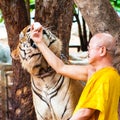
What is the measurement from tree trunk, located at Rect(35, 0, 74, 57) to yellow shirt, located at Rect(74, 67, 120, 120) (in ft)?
5.82

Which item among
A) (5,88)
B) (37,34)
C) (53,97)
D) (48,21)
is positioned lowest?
(5,88)

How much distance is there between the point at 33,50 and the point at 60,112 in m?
0.50

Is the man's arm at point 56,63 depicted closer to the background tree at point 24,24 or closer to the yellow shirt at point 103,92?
the yellow shirt at point 103,92

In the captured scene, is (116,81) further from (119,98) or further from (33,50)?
(33,50)

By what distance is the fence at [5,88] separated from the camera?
18.3 feet

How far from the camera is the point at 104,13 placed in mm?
3295

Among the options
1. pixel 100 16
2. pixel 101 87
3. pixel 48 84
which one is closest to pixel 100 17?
pixel 100 16

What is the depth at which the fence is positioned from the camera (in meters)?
5.58

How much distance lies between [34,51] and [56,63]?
27 centimetres

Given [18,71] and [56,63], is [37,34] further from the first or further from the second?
[18,71]

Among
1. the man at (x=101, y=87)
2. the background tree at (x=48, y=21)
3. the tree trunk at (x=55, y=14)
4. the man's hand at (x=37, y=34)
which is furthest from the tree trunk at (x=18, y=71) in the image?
the man at (x=101, y=87)

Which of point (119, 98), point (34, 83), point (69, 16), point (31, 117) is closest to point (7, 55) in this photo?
point (31, 117)

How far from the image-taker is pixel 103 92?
8.87 ft

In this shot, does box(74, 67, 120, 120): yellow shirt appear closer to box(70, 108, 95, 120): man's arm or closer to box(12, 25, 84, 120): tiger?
box(70, 108, 95, 120): man's arm
